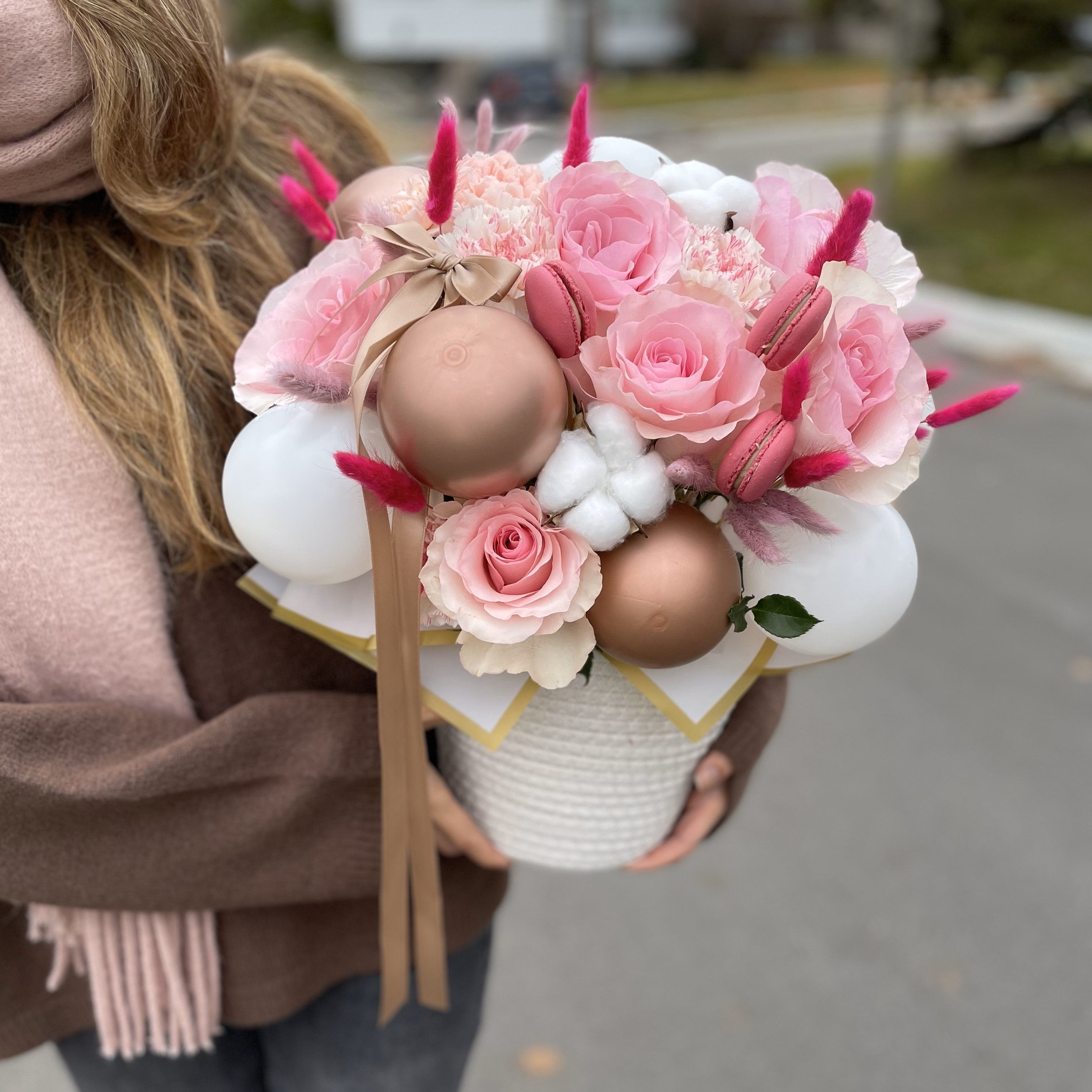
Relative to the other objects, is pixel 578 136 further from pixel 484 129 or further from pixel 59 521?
pixel 59 521

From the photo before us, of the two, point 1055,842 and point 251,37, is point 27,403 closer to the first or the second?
point 1055,842

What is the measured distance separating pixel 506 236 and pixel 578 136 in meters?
0.10

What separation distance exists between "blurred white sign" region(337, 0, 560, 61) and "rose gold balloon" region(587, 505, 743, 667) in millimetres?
18023

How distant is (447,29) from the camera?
58.0ft

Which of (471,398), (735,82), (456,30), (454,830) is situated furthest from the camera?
(735,82)

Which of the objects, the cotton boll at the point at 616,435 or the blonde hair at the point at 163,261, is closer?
the cotton boll at the point at 616,435

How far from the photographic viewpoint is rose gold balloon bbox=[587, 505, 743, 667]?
71cm

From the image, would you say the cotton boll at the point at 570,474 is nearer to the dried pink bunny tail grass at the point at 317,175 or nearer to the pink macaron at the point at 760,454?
the pink macaron at the point at 760,454

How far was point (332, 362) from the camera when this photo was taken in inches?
28.5

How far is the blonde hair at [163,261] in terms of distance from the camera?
31.3 inches

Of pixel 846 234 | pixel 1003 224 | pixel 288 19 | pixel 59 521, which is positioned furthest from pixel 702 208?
pixel 288 19

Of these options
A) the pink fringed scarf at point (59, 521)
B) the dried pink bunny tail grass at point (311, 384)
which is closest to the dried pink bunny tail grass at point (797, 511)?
the dried pink bunny tail grass at point (311, 384)

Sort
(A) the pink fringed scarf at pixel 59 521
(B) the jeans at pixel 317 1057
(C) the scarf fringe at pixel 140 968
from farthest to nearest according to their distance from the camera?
1. (B) the jeans at pixel 317 1057
2. (C) the scarf fringe at pixel 140 968
3. (A) the pink fringed scarf at pixel 59 521

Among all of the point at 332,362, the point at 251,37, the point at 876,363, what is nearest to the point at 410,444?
the point at 332,362
